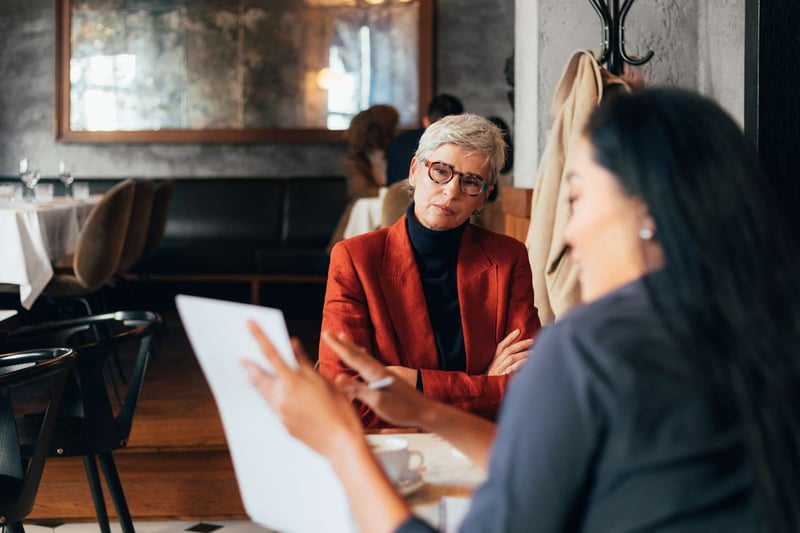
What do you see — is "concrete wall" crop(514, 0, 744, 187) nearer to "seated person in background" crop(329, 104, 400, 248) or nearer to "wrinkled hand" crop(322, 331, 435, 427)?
"seated person in background" crop(329, 104, 400, 248)

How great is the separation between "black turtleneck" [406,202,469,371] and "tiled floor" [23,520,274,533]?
162cm

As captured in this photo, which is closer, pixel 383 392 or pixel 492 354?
pixel 383 392

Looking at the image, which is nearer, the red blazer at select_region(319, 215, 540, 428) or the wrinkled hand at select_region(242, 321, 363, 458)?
the wrinkled hand at select_region(242, 321, 363, 458)

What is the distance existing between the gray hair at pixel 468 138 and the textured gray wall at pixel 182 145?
17.6ft

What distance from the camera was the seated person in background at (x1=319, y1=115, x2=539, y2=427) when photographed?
85.7 inches

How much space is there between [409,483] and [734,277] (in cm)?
67

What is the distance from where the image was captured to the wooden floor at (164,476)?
147 inches

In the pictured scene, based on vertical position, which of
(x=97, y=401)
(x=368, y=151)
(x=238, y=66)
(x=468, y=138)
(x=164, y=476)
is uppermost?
(x=238, y=66)

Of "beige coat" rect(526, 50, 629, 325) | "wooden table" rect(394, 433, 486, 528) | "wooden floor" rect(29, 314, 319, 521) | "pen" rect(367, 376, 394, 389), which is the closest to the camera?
"pen" rect(367, 376, 394, 389)

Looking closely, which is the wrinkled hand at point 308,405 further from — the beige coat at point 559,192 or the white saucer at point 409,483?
the beige coat at point 559,192

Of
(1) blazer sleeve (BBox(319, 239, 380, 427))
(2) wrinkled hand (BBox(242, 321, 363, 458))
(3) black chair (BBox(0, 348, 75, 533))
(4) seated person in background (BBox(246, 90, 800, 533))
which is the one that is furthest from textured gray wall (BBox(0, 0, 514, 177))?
(4) seated person in background (BBox(246, 90, 800, 533))

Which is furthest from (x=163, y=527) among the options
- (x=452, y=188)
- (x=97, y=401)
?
(x=452, y=188)

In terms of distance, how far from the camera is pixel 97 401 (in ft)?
9.11

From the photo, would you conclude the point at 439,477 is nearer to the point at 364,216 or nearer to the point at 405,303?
the point at 405,303
